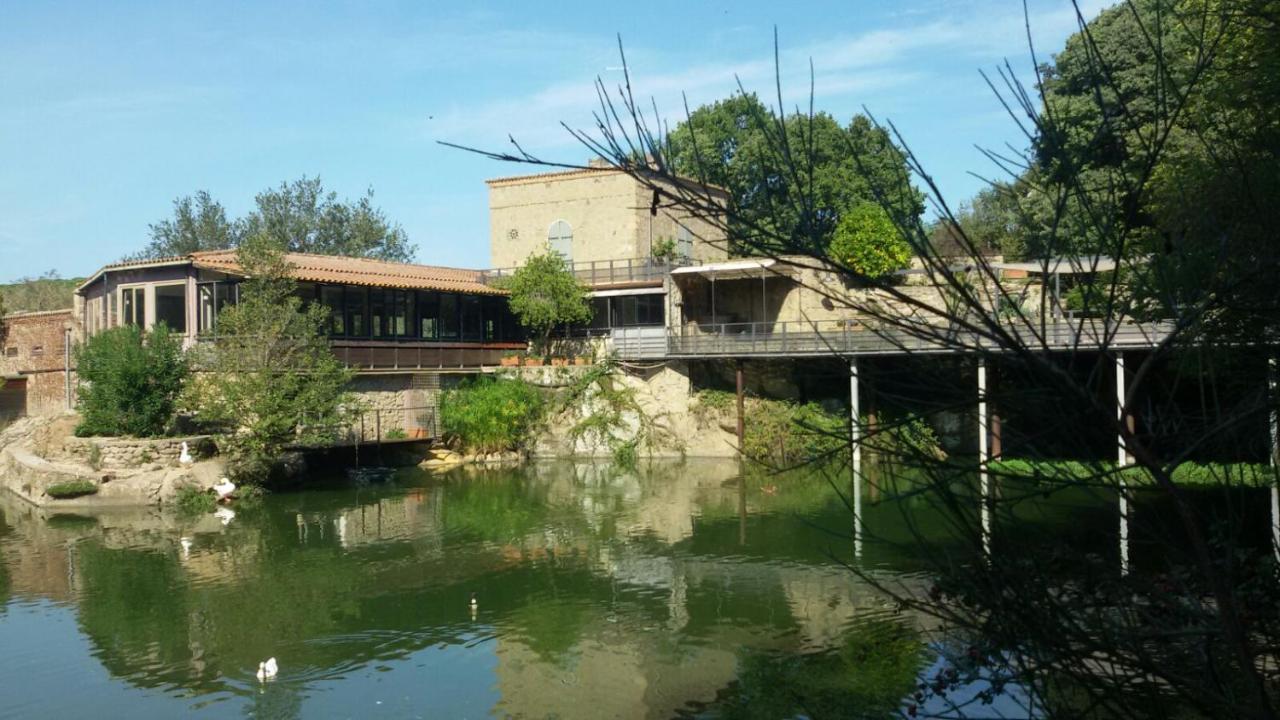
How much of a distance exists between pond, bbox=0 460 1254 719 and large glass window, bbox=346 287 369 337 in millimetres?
6868

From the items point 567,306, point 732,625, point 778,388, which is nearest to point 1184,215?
point 732,625

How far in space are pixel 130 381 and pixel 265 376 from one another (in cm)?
280

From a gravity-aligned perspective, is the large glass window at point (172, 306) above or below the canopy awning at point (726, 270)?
below

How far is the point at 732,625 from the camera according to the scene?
444 inches

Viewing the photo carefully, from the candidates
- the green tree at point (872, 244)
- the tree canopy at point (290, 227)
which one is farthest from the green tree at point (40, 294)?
the green tree at point (872, 244)

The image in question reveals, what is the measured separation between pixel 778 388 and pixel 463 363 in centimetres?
879

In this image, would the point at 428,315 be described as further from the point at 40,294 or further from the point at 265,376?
the point at 40,294

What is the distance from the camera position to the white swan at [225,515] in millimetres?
18027

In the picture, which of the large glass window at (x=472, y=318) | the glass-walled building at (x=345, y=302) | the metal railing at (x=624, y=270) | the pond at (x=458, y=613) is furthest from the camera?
the metal railing at (x=624, y=270)

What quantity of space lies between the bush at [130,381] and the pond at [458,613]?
8.38ft

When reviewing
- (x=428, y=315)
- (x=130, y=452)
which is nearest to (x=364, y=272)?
(x=428, y=315)

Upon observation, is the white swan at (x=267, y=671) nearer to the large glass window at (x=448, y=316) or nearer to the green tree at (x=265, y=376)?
the green tree at (x=265, y=376)

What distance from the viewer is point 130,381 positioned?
20.7m

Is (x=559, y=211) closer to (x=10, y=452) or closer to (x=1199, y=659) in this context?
(x=10, y=452)
